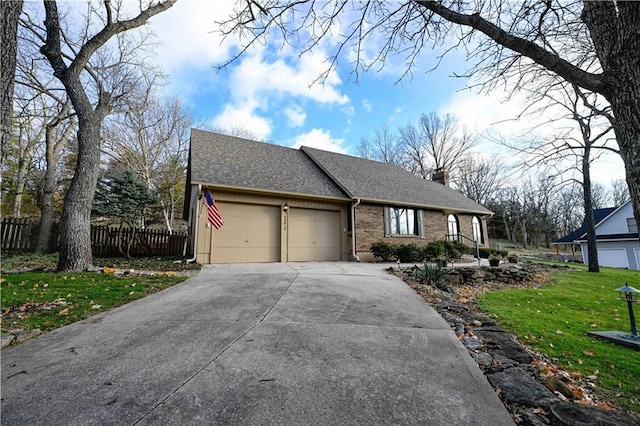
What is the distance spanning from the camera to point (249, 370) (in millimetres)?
2346

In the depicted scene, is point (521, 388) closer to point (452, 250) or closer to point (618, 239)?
point (452, 250)

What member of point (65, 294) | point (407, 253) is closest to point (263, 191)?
point (65, 294)

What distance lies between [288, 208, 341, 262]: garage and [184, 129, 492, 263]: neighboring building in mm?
40

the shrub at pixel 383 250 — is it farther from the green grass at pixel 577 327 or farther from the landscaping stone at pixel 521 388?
the landscaping stone at pixel 521 388

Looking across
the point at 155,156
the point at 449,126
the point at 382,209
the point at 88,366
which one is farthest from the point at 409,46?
the point at 449,126

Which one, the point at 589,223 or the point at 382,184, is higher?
the point at 382,184

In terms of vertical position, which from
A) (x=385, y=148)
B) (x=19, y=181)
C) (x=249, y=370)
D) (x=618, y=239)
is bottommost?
(x=249, y=370)

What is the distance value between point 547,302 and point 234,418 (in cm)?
687

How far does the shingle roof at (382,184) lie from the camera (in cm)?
1226

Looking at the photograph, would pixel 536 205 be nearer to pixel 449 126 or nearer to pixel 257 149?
pixel 449 126

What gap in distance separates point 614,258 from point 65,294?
31.9 metres

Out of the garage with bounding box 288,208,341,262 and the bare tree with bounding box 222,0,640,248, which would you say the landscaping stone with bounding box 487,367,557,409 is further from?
the garage with bounding box 288,208,341,262

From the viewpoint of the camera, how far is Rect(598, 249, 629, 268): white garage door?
67.3 ft

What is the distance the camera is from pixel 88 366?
2438 millimetres
